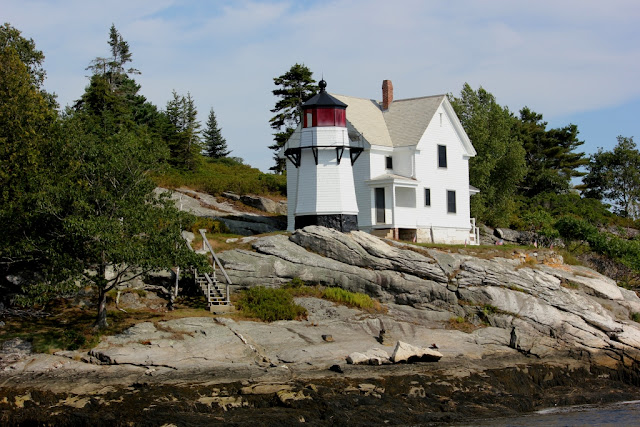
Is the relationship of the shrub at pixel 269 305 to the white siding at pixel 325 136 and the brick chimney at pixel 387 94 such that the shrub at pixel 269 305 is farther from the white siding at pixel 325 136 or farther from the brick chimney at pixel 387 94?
the brick chimney at pixel 387 94

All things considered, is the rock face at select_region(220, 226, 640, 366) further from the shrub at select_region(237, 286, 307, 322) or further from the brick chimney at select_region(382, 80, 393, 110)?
the brick chimney at select_region(382, 80, 393, 110)

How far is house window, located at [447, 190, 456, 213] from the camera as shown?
39594 millimetres

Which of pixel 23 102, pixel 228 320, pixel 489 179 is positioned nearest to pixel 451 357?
pixel 228 320

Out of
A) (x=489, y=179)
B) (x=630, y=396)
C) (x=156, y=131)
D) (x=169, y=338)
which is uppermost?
(x=156, y=131)

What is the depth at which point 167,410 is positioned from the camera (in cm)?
1848

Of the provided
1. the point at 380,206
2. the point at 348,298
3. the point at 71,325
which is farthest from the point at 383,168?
the point at 71,325

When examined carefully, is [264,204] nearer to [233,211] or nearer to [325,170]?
[233,211]

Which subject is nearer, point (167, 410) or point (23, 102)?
point (167, 410)

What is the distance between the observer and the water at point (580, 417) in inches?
767

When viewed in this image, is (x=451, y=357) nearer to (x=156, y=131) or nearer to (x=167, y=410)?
(x=167, y=410)

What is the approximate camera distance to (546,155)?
64.1 metres

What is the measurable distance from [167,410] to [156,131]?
39429mm

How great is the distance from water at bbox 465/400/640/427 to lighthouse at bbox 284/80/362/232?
15.2 meters

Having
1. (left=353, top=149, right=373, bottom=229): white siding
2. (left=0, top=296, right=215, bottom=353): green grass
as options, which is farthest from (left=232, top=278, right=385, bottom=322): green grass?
(left=353, top=149, right=373, bottom=229): white siding
